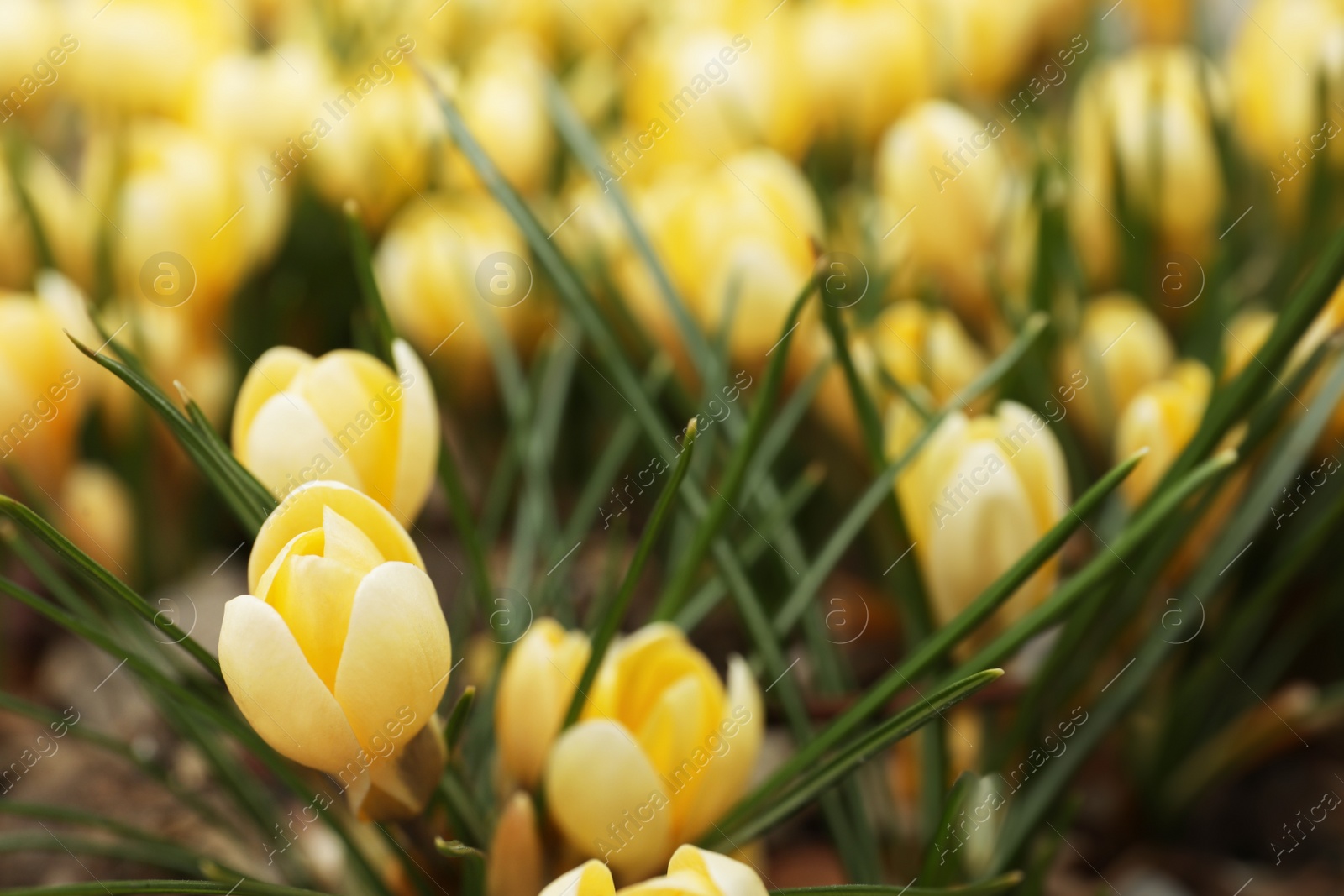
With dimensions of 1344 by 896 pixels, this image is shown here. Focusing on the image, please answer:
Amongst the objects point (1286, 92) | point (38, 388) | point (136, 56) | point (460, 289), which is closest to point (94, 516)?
point (38, 388)

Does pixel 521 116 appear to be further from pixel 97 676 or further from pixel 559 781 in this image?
pixel 559 781

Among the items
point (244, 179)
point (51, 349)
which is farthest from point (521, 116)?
point (51, 349)

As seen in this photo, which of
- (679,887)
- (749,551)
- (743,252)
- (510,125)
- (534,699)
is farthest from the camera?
(510,125)

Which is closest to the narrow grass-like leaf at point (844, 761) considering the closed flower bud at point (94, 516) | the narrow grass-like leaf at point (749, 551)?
the narrow grass-like leaf at point (749, 551)

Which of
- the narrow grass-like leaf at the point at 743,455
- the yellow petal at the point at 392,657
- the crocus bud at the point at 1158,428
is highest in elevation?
the yellow petal at the point at 392,657

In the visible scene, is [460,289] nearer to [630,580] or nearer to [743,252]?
[743,252]

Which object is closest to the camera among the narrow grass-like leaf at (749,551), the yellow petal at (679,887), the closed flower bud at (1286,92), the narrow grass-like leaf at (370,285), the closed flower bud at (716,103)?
the yellow petal at (679,887)

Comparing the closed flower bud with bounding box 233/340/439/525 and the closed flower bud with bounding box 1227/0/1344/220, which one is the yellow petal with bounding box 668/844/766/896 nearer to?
the closed flower bud with bounding box 233/340/439/525

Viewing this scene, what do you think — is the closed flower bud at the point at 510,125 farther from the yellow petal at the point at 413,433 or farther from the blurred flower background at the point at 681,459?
the yellow petal at the point at 413,433
